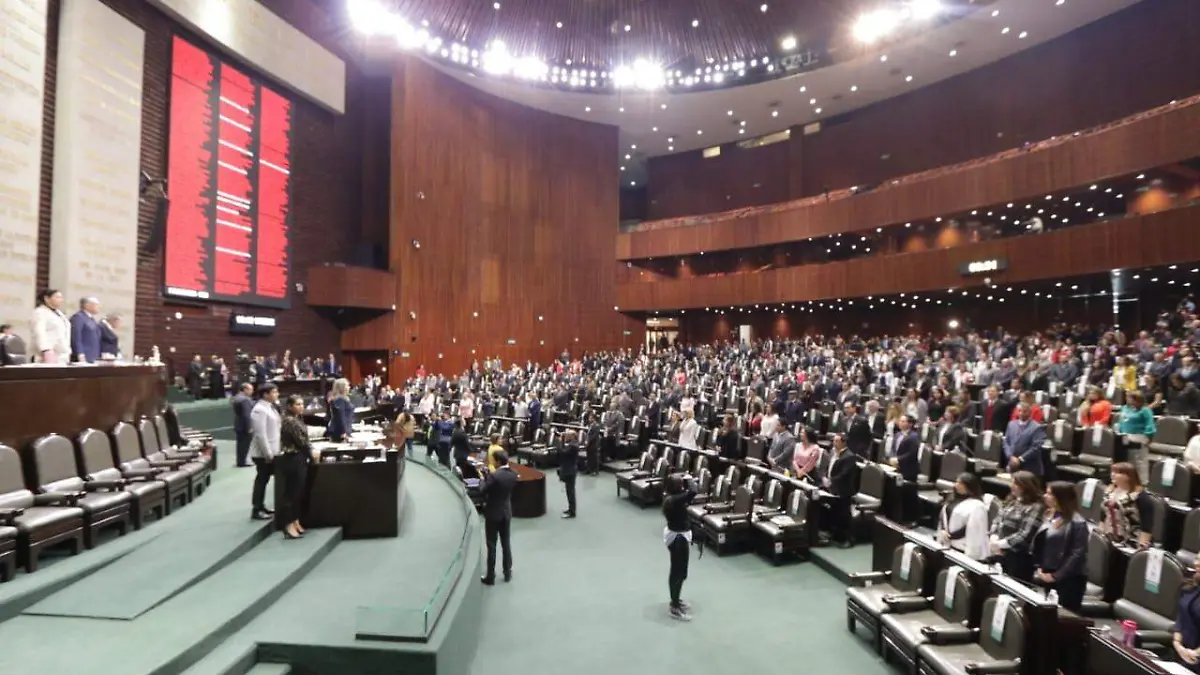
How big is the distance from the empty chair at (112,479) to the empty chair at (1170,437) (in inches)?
411

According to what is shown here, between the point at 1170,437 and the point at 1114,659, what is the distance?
5.88m

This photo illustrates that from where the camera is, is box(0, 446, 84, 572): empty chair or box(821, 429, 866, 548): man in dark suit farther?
box(821, 429, 866, 548): man in dark suit

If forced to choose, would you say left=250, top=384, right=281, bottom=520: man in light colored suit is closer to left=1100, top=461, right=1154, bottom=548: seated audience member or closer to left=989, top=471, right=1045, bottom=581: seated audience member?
left=989, top=471, right=1045, bottom=581: seated audience member

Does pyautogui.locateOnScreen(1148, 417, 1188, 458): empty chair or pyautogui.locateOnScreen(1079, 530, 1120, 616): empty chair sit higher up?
pyautogui.locateOnScreen(1148, 417, 1188, 458): empty chair

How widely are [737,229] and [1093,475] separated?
2110cm

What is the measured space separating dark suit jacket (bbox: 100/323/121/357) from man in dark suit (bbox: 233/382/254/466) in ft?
4.81

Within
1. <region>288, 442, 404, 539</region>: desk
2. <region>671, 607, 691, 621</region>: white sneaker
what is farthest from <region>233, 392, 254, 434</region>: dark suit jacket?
<region>671, 607, 691, 621</region>: white sneaker

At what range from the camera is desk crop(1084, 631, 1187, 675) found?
3.04 meters

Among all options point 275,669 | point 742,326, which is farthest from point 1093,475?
point 742,326

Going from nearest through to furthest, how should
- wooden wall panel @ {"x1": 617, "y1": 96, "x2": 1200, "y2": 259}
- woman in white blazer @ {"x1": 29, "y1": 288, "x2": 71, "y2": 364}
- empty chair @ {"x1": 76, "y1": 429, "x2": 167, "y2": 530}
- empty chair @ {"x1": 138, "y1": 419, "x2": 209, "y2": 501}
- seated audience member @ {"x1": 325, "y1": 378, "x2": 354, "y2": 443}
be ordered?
empty chair @ {"x1": 76, "y1": 429, "x2": 167, "y2": 530}, woman in white blazer @ {"x1": 29, "y1": 288, "x2": 71, "y2": 364}, empty chair @ {"x1": 138, "y1": 419, "x2": 209, "y2": 501}, seated audience member @ {"x1": 325, "y1": 378, "x2": 354, "y2": 443}, wooden wall panel @ {"x1": 617, "y1": 96, "x2": 1200, "y2": 259}

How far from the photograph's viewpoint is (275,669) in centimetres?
373

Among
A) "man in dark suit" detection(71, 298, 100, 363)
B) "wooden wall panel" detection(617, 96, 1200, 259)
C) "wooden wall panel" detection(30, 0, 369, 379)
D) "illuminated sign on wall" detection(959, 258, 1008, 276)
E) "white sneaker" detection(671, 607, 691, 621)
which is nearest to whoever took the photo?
"white sneaker" detection(671, 607, 691, 621)

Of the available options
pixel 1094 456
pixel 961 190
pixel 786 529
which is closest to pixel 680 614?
pixel 786 529

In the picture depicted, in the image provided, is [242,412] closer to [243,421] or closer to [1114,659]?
[243,421]
